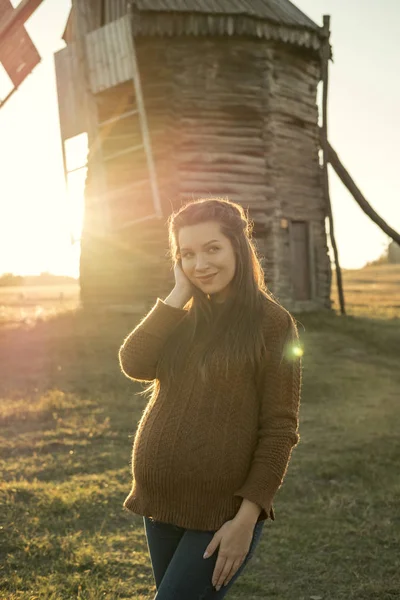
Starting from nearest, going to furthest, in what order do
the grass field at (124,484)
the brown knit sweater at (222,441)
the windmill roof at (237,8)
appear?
the brown knit sweater at (222,441) → the grass field at (124,484) → the windmill roof at (237,8)

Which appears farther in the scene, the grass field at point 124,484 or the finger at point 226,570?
the grass field at point 124,484

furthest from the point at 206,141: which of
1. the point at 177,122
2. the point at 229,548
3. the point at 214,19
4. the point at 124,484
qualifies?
the point at 229,548

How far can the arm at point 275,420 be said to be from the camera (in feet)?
7.79

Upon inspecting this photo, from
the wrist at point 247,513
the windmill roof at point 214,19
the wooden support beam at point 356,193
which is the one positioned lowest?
the wrist at point 247,513

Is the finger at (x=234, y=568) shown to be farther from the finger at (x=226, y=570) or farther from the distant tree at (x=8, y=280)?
the distant tree at (x=8, y=280)

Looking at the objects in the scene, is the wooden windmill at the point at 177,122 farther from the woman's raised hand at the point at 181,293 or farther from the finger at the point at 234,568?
the finger at the point at 234,568

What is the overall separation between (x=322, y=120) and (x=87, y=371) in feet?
28.6

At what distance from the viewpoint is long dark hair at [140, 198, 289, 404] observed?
96.0 inches

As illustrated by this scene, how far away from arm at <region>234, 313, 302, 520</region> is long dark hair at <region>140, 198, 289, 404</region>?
0.06 m

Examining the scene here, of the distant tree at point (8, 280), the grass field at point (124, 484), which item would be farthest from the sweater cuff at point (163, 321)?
the distant tree at point (8, 280)

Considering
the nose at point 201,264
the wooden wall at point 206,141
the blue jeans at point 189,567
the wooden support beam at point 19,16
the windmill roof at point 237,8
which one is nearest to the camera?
the blue jeans at point 189,567

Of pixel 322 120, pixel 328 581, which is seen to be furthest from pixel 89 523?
pixel 322 120

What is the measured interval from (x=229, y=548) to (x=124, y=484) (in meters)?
4.91

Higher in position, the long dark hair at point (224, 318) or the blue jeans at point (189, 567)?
the long dark hair at point (224, 318)
